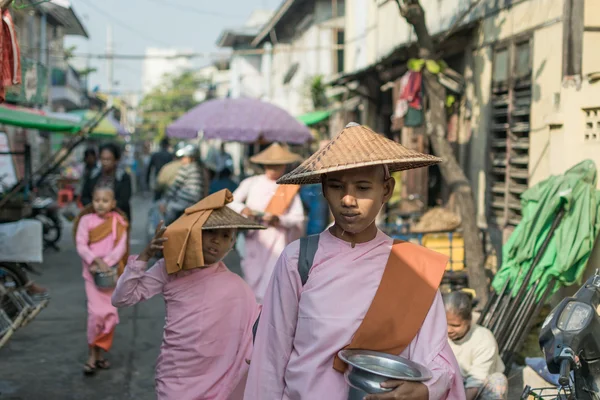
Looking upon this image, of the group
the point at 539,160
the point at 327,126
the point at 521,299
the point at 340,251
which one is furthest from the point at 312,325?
the point at 327,126

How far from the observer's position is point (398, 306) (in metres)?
2.67

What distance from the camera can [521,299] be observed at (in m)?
5.91

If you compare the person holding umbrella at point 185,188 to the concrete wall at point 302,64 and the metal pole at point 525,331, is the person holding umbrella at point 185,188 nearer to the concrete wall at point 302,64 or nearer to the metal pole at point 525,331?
the metal pole at point 525,331

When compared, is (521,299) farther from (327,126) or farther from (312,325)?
(327,126)

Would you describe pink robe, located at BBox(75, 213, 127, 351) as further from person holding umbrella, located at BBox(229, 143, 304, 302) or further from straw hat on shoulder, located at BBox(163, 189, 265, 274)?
straw hat on shoulder, located at BBox(163, 189, 265, 274)

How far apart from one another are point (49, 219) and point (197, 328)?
986 centimetres

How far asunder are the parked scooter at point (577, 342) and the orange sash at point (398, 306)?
0.89 metres

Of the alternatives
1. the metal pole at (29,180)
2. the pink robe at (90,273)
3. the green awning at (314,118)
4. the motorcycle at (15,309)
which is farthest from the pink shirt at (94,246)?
the green awning at (314,118)

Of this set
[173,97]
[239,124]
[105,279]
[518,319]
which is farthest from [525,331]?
[173,97]

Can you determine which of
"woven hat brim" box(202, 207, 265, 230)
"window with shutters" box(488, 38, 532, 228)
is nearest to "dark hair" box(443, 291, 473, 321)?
"woven hat brim" box(202, 207, 265, 230)

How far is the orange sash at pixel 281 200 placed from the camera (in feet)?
24.5

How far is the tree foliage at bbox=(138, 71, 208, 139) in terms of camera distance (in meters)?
59.0

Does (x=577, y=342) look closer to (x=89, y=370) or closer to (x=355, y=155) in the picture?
(x=355, y=155)

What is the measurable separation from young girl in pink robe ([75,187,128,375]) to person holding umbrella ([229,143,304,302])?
118cm
